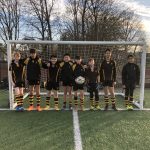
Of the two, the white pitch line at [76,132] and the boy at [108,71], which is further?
the boy at [108,71]

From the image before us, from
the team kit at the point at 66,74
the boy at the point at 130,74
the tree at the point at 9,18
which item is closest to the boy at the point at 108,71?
the team kit at the point at 66,74

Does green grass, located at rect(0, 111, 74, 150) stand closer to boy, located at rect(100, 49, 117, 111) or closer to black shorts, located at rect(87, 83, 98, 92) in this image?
black shorts, located at rect(87, 83, 98, 92)

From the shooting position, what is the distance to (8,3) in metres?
25.9

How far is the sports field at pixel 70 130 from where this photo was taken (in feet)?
20.5

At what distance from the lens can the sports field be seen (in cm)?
626

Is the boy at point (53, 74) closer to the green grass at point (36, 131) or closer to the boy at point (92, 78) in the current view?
the green grass at point (36, 131)

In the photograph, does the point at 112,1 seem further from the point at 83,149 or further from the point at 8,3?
Answer: the point at 83,149

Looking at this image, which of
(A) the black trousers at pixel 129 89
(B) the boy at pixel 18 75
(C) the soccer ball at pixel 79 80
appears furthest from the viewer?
(A) the black trousers at pixel 129 89

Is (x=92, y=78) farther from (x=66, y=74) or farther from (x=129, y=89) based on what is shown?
(x=129, y=89)

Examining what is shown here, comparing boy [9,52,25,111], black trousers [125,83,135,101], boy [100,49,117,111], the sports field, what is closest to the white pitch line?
the sports field

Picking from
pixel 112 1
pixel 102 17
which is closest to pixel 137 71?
pixel 102 17

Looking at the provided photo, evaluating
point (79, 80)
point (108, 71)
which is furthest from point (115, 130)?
point (108, 71)

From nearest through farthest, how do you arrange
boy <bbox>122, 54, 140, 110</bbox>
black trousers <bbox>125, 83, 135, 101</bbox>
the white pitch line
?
the white pitch line, boy <bbox>122, 54, 140, 110</bbox>, black trousers <bbox>125, 83, 135, 101</bbox>

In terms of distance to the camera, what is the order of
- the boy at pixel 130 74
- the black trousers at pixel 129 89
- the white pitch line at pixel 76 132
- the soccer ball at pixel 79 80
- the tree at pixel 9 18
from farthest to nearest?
the tree at pixel 9 18 → the black trousers at pixel 129 89 → the boy at pixel 130 74 → the soccer ball at pixel 79 80 → the white pitch line at pixel 76 132
